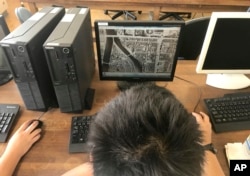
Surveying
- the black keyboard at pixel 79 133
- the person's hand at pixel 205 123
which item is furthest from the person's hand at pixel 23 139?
the person's hand at pixel 205 123

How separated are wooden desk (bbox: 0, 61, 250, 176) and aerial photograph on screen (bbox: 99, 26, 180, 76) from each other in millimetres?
152

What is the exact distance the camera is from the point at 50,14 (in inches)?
34.7

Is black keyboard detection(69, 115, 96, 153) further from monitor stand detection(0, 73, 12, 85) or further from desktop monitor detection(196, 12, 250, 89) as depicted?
desktop monitor detection(196, 12, 250, 89)

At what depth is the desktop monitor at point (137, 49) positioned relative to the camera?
774 millimetres

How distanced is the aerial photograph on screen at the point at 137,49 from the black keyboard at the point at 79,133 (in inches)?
9.5

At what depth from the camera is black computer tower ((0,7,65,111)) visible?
0.70 meters

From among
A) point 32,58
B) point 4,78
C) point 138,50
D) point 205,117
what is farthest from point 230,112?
point 4,78

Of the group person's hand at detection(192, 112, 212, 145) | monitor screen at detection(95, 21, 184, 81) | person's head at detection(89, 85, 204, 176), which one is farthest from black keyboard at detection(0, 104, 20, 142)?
person's hand at detection(192, 112, 212, 145)

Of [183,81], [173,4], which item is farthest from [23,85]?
[173,4]

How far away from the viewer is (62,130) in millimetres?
834

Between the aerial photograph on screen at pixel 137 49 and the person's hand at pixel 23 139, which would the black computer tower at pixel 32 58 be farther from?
the aerial photograph on screen at pixel 137 49

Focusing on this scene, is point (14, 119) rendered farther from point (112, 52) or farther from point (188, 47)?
point (188, 47)

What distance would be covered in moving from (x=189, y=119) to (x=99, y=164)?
19cm

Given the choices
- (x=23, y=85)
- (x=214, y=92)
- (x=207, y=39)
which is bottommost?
(x=214, y=92)
